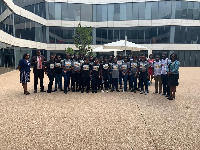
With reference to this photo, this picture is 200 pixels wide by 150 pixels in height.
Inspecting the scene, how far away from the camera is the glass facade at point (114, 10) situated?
28.7 meters

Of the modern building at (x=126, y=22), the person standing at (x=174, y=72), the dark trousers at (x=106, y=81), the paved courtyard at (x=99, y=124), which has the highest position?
the modern building at (x=126, y=22)

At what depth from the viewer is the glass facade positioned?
1131 inches

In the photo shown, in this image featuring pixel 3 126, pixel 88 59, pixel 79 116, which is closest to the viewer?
pixel 3 126

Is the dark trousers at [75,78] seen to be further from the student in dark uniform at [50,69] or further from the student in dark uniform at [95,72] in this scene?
the student in dark uniform at [50,69]

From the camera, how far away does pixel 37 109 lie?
19.1ft

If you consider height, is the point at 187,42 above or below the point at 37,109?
above

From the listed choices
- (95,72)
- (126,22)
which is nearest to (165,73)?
(95,72)

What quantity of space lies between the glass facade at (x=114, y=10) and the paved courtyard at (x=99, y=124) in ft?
84.7

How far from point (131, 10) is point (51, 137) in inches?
1184

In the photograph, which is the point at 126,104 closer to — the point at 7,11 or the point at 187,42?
the point at 7,11

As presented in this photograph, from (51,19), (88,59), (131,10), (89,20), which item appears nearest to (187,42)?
(131,10)

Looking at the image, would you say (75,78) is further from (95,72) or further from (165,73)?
(165,73)

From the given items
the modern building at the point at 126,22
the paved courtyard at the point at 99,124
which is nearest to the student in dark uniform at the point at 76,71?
the paved courtyard at the point at 99,124

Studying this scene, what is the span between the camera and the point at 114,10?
99.5ft
